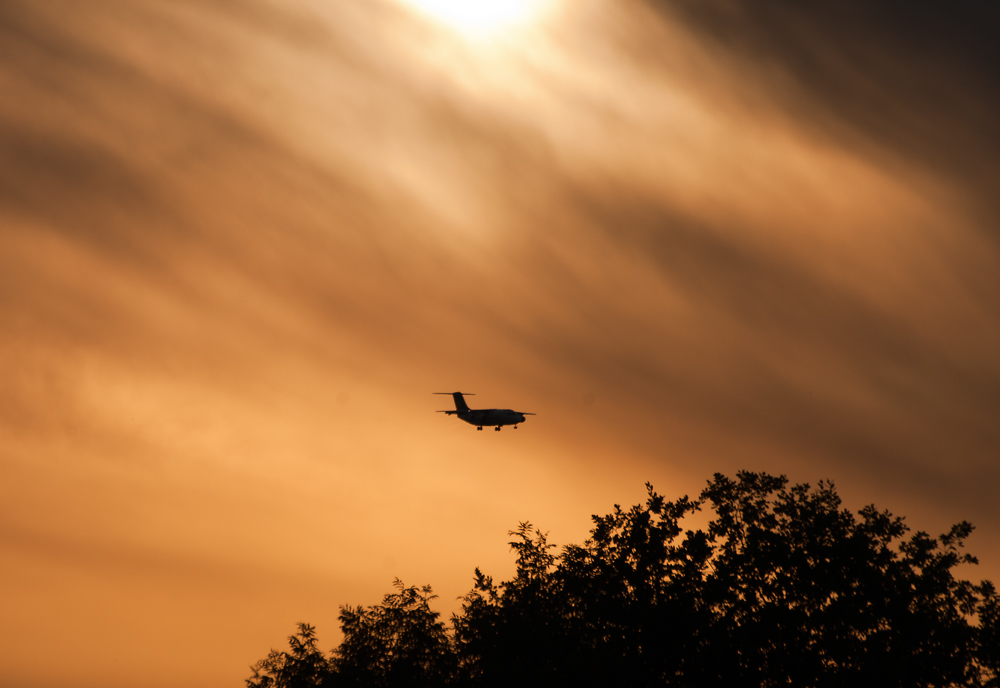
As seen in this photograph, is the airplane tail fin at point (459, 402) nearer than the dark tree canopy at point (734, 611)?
No

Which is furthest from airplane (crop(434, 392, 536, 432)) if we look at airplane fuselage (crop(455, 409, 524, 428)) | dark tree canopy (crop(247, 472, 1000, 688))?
dark tree canopy (crop(247, 472, 1000, 688))

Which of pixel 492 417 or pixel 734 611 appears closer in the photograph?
Result: pixel 734 611

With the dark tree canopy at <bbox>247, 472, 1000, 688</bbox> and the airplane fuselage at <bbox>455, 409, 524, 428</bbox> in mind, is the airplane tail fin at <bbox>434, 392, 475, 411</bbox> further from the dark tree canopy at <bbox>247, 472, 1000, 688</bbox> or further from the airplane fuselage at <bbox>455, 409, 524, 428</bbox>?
the dark tree canopy at <bbox>247, 472, 1000, 688</bbox>

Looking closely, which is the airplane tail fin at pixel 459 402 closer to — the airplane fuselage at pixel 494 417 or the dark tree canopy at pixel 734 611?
the airplane fuselage at pixel 494 417

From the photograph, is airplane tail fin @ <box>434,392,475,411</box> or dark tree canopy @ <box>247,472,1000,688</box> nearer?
dark tree canopy @ <box>247,472,1000,688</box>

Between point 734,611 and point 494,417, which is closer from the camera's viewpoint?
point 734,611

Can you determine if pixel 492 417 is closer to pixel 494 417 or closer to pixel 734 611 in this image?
pixel 494 417

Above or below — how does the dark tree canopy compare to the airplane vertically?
below

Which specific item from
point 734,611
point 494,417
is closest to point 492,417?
point 494,417

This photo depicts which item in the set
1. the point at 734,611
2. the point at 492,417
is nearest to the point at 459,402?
the point at 492,417

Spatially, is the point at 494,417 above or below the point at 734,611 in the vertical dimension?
above

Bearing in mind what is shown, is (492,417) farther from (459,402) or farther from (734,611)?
(734,611)

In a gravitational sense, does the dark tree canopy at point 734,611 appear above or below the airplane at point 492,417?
below

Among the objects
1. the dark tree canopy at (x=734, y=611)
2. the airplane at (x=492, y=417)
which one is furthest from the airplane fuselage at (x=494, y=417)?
the dark tree canopy at (x=734, y=611)
